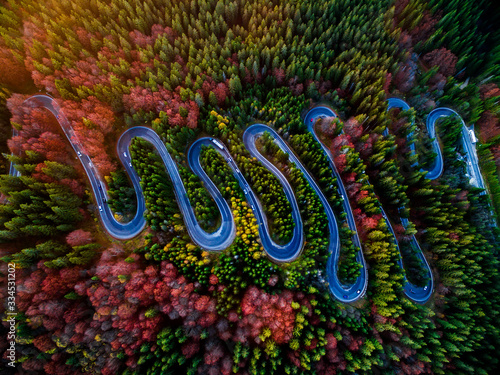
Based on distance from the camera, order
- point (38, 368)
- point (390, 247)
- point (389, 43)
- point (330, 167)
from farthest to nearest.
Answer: point (389, 43) → point (330, 167) → point (390, 247) → point (38, 368)

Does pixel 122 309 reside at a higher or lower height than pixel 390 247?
higher

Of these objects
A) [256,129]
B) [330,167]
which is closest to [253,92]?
[256,129]

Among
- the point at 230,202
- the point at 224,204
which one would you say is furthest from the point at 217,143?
the point at 224,204

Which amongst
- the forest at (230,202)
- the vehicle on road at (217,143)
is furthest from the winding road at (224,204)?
the forest at (230,202)

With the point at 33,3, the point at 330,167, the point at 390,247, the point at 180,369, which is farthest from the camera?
the point at 330,167

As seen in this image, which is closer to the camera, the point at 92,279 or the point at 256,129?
the point at 92,279

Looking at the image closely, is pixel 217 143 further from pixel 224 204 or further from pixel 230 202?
pixel 224 204

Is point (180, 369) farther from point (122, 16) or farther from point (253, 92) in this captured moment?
point (122, 16)
